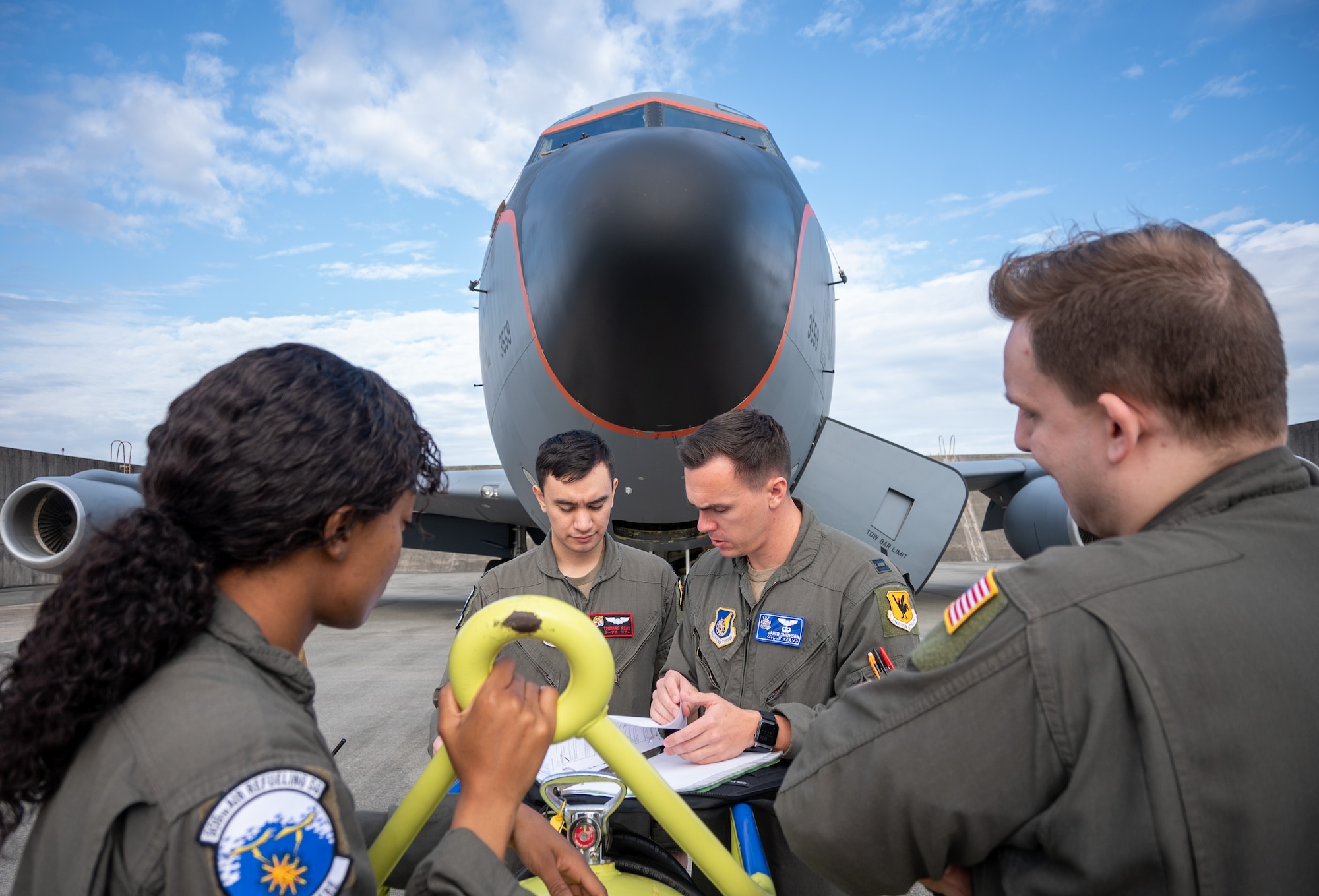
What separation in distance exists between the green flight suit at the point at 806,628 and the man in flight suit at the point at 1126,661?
1.19 meters

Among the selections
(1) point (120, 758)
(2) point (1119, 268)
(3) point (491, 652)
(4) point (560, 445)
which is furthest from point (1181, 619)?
(4) point (560, 445)

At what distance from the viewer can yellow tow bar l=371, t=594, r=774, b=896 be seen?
0.98 meters

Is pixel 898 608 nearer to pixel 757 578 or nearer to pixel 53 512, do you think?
pixel 757 578

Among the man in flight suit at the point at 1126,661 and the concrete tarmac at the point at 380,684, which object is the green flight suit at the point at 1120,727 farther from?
the concrete tarmac at the point at 380,684

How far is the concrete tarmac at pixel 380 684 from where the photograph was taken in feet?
12.7

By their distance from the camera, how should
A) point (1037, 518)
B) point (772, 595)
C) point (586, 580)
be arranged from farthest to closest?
point (1037, 518)
point (586, 580)
point (772, 595)

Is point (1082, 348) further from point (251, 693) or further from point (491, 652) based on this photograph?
point (251, 693)

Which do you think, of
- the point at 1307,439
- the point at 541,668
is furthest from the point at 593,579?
the point at 1307,439

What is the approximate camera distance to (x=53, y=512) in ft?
21.1

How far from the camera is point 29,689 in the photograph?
0.90 meters

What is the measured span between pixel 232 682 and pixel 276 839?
0.65 feet

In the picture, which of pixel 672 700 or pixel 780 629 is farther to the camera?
pixel 780 629

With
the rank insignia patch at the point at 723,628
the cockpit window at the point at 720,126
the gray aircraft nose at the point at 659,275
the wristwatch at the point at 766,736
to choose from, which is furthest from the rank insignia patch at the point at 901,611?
the cockpit window at the point at 720,126

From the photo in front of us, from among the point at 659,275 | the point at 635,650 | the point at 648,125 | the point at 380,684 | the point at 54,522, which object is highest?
the point at 648,125
